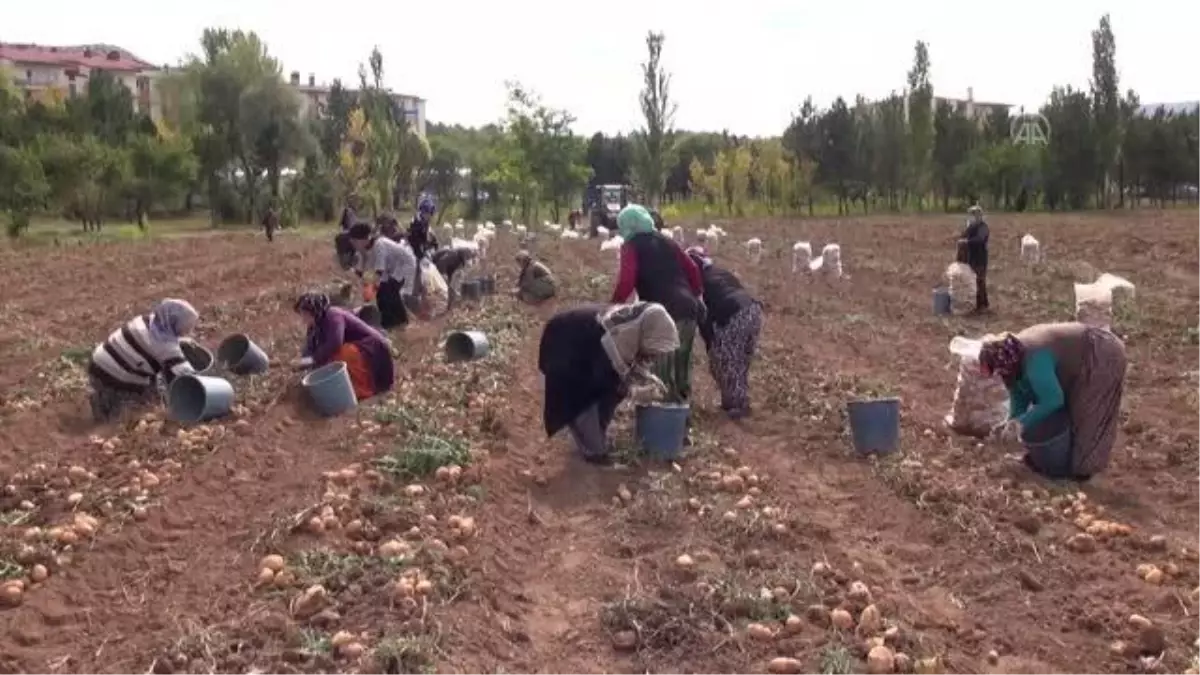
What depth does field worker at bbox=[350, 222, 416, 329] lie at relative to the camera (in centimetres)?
1127

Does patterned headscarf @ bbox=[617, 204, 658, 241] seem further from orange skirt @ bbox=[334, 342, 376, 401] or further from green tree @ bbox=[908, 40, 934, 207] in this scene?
green tree @ bbox=[908, 40, 934, 207]

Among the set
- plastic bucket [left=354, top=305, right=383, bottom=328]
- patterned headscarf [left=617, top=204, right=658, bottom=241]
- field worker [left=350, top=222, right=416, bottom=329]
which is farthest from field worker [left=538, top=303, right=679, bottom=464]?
field worker [left=350, top=222, right=416, bottom=329]

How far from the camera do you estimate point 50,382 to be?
9.73m

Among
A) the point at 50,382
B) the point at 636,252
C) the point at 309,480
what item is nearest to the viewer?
the point at 309,480

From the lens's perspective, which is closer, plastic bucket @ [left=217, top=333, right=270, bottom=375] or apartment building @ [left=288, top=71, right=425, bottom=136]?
plastic bucket @ [left=217, top=333, right=270, bottom=375]

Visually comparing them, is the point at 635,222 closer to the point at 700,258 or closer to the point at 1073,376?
the point at 700,258

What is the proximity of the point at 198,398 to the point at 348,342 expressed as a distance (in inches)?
43.3

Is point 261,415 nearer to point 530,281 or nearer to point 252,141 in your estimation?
point 530,281

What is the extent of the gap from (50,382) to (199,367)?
5.33 feet

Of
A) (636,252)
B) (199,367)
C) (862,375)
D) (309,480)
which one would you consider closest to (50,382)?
(199,367)

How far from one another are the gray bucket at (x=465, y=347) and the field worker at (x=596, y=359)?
3.19m

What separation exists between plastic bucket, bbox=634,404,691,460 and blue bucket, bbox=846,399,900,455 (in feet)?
3.31

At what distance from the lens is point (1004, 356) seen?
6.42 m

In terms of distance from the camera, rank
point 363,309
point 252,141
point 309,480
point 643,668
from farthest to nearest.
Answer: point 252,141 < point 363,309 < point 309,480 < point 643,668
